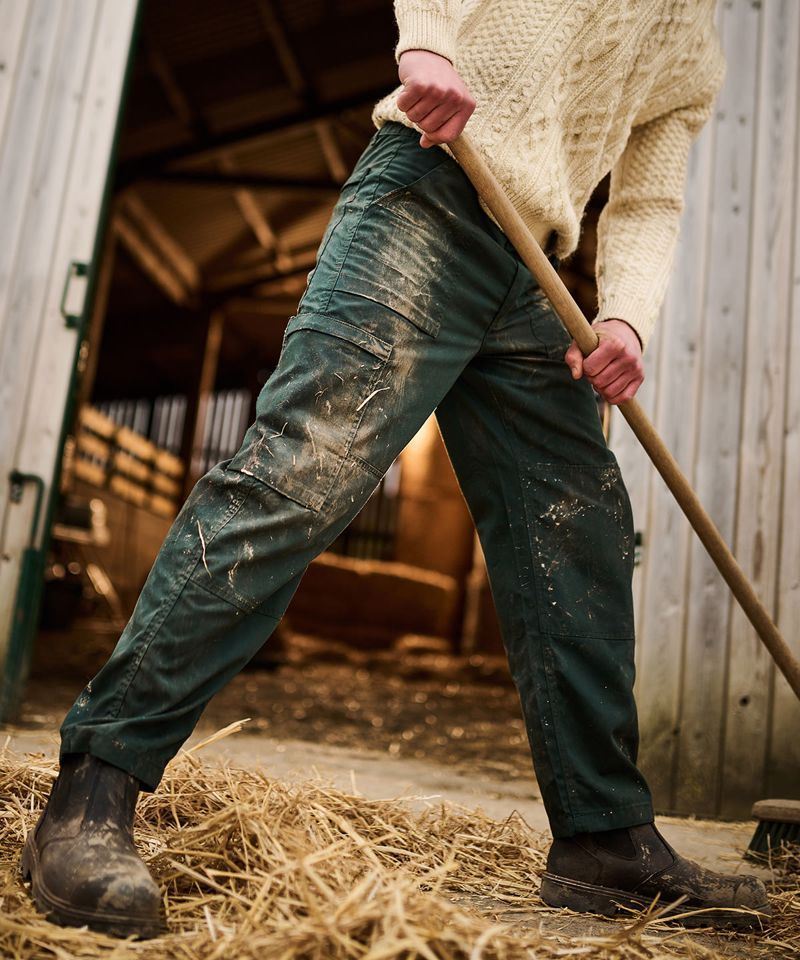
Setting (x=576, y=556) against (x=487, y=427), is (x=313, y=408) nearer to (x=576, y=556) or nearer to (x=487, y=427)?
(x=487, y=427)

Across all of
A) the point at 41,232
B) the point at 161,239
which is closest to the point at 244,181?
the point at 161,239

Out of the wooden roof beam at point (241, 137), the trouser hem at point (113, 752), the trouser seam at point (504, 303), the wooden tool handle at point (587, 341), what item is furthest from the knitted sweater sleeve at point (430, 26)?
the wooden roof beam at point (241, 137)

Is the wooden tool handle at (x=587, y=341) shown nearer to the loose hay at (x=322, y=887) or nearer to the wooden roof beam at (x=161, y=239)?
the loose hay at (x=322, y=887)

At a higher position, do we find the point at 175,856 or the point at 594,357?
the point at 594,357

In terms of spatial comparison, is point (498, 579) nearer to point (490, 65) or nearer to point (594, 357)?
point (594, 357)

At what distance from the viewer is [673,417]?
9.82ft

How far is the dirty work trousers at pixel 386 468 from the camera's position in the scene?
1.31m

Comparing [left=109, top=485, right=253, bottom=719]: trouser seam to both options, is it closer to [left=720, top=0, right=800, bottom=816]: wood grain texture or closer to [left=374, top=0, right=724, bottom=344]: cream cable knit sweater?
[left=374, top=0, right=724, bottom=344]: cream cable knit sweater

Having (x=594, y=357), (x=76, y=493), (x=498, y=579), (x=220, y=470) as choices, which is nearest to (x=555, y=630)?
(x=498, y=579)

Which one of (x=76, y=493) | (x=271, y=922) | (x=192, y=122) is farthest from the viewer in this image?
(x=76, y=493)

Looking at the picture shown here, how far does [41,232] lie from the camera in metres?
3.14

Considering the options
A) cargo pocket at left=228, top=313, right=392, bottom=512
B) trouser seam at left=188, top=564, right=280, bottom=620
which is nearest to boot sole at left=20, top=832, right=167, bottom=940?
trouser seam at left=188, top=564, right=280, bottom=620

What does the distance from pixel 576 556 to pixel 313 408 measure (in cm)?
60

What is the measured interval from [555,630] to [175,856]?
73cm
